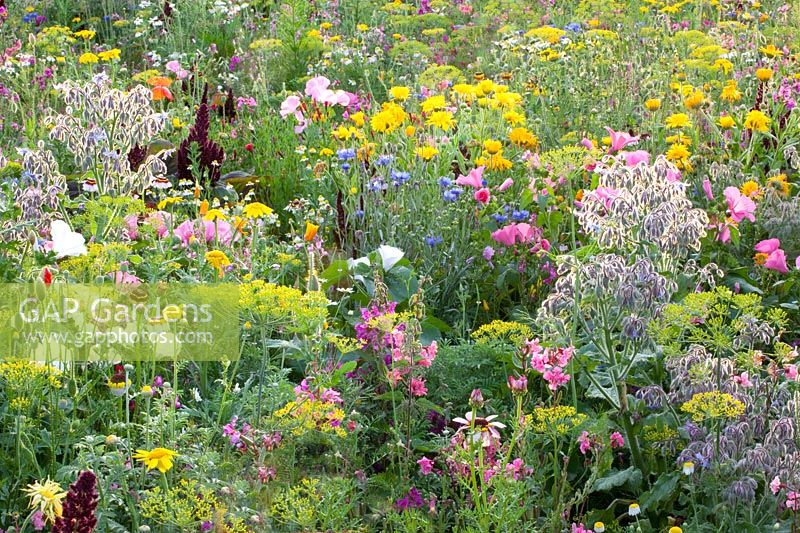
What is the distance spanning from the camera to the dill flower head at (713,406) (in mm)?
2564

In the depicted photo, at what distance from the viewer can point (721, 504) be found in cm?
271

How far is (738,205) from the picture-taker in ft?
13.3

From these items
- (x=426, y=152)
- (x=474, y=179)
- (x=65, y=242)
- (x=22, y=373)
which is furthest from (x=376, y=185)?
(x=22, y=373)

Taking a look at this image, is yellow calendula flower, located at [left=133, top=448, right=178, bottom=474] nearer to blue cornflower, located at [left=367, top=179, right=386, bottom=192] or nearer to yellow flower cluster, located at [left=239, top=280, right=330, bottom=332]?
yellow flower cluster, located at [left=239, top=280, right=330, bottom=332]

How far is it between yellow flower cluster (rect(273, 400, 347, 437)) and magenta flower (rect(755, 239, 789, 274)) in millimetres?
2071

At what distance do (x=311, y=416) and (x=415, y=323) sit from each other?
42 cm

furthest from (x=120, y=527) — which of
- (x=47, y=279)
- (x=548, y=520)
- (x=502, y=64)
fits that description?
(x=502, y=64)

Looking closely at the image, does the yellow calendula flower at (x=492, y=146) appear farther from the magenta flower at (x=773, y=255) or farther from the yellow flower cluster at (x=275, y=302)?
the yellow flower cluster at (x=275, y=302)

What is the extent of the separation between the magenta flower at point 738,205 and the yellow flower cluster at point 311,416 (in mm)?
2060

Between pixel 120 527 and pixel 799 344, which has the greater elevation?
pixel 120 527

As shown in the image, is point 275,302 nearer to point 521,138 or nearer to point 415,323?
point 415,323

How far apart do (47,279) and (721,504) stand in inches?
74.2

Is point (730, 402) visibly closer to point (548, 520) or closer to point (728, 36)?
point (548, 520)

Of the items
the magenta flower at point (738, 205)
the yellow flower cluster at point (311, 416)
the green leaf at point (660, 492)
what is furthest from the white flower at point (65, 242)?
the magenta flower at point (738, 205)
